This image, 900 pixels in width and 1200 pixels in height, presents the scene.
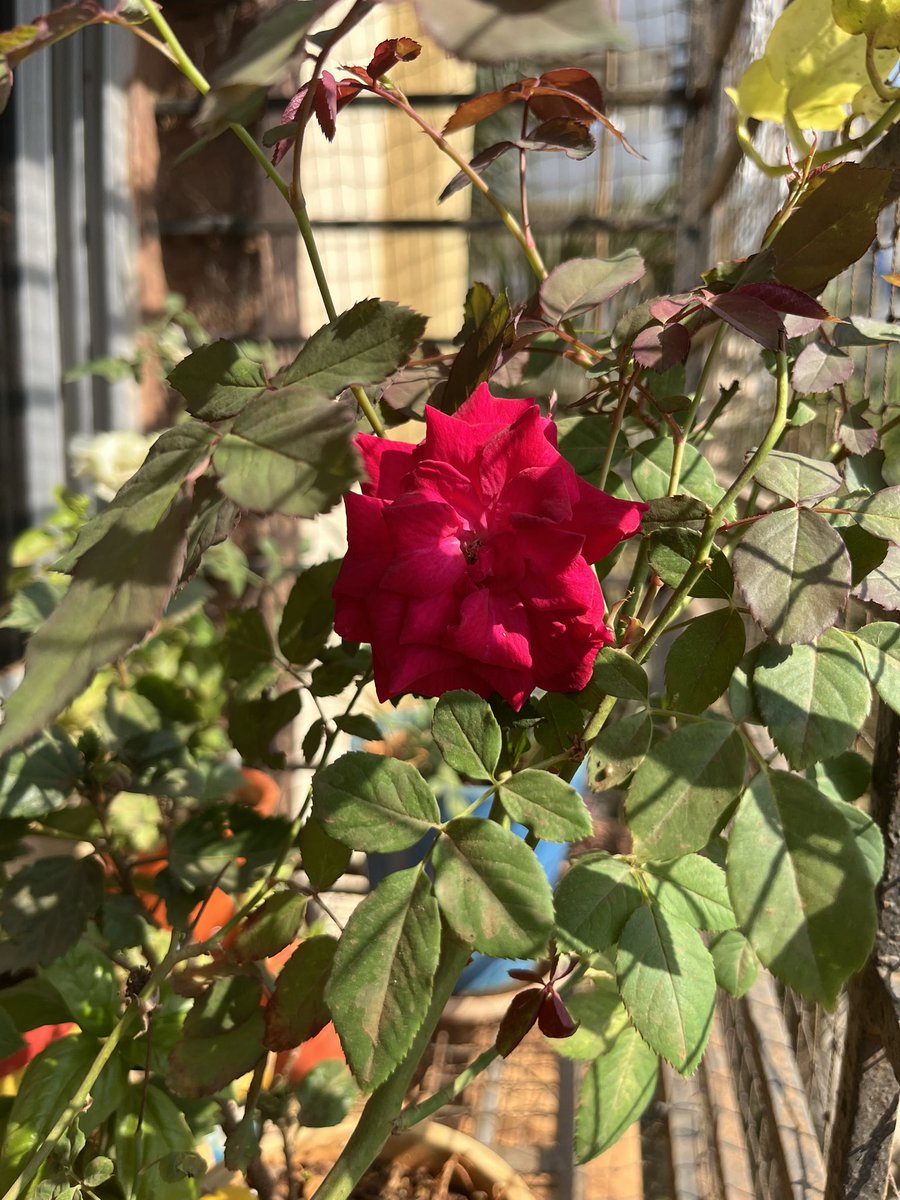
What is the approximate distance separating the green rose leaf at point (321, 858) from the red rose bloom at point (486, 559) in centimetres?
11

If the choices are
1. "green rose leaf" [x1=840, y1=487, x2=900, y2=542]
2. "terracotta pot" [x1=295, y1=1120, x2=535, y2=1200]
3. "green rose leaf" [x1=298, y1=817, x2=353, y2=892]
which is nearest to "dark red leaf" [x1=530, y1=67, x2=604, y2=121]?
"green rose leaf" [x1=840, y1=487, x2=900, y2=542]

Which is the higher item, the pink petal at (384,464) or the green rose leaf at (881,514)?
the pink petal at (384,464)

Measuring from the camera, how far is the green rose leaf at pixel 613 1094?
0.39m

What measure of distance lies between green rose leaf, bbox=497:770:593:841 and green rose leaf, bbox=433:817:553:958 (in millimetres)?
11

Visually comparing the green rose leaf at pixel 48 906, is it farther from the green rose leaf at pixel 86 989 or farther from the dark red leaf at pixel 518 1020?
the dark red leaf at pixel 518 1020

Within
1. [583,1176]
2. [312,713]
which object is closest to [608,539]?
[583,1176]

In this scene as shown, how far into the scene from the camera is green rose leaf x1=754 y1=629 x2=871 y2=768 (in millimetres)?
273

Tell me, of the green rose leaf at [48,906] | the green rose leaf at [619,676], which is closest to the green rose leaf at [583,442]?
the green rose leaf at [619,676]

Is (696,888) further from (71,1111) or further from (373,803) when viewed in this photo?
(71,1111)

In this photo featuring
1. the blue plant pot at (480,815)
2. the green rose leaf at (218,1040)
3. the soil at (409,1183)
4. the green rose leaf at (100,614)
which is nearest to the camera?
the green rose leaf at (100,614)

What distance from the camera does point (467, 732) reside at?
29cm

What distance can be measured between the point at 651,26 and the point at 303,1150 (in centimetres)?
205

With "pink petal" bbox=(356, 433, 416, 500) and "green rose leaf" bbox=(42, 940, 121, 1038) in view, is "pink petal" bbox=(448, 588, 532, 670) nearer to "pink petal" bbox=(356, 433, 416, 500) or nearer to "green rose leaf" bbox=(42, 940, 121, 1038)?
"pink petal" bbox=(356, 433, 416, 500)

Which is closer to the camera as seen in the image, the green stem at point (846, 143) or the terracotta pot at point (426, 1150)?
the green stem at point (846, 143)
